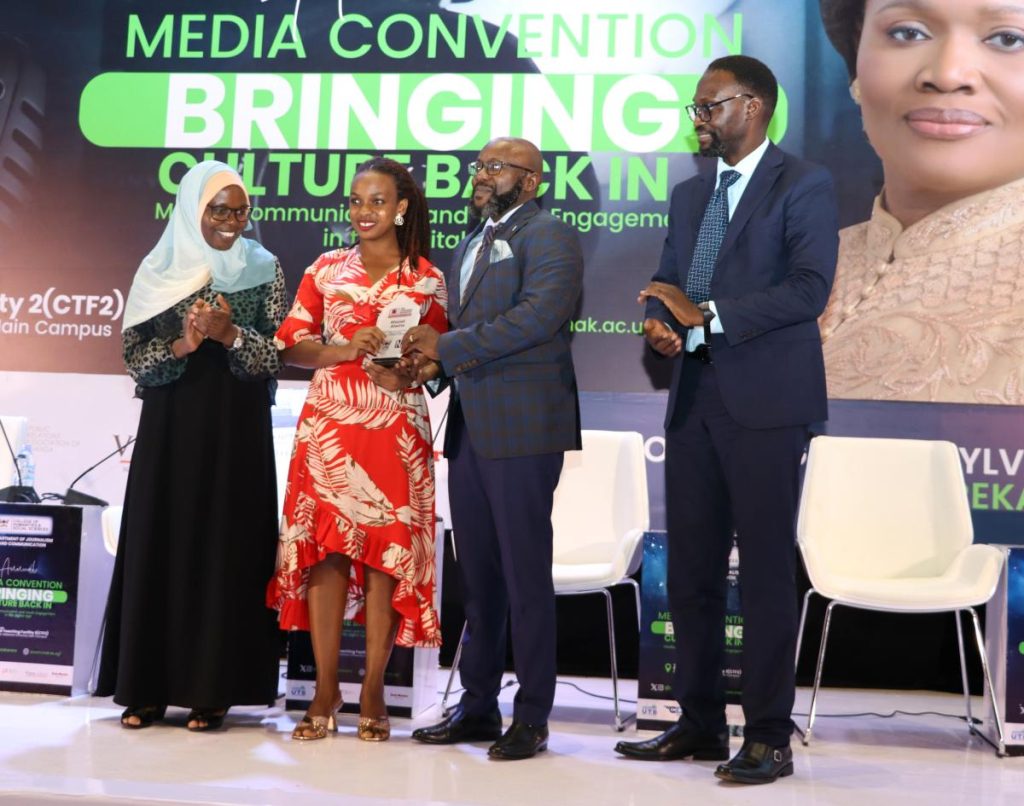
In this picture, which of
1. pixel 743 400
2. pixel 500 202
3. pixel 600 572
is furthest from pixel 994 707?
pixel 500 202

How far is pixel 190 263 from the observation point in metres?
3.73

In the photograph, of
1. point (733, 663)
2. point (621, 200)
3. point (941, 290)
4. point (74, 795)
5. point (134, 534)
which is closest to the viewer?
point (74, 795)

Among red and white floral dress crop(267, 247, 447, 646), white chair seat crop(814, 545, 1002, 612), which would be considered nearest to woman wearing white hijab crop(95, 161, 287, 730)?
red and white floral dress crop(267, 247, 447, 646)

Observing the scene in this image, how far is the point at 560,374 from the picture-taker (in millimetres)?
3447

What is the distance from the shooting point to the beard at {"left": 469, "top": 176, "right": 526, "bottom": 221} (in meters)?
3.52

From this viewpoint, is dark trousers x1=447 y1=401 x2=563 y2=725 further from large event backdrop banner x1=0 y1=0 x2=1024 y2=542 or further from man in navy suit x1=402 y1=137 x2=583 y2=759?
large event backdrop banner x1=0 y1=0 x2=1024 y2=542

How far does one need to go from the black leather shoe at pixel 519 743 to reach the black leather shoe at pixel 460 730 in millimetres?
179

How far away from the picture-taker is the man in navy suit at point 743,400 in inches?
123

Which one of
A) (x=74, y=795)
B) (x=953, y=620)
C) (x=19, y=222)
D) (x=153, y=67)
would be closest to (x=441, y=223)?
(x=153, y=67)

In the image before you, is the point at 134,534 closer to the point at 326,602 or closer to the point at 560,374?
the point at 326,602

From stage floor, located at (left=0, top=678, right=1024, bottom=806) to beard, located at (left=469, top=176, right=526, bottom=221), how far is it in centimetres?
156

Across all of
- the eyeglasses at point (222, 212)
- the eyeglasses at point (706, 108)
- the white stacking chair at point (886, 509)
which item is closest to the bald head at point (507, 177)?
the eyeglasses at point (706, 108)

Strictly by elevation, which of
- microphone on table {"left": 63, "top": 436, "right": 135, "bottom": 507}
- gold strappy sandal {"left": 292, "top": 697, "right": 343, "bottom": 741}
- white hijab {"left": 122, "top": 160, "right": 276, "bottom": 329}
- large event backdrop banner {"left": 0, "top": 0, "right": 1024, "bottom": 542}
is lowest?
gold strappy sandal {"left": 292, "top": 697, "right": 343, "bottom": 741}

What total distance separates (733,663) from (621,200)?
2.26 m
